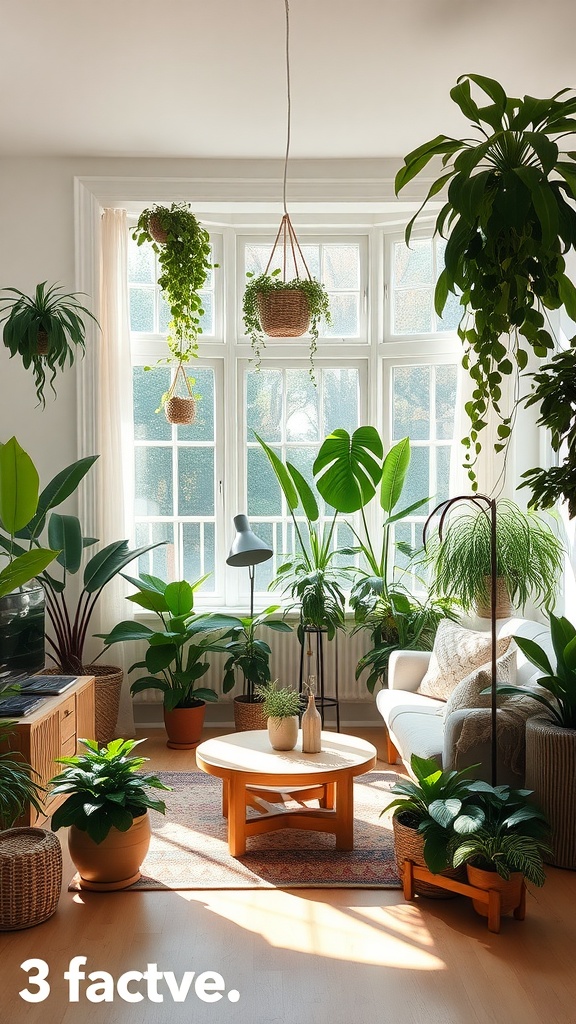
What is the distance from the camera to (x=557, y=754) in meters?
3.59

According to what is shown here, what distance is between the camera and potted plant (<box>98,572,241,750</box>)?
533 centimetres

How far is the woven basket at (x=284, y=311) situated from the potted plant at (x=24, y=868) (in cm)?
244

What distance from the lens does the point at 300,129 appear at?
16.5ft

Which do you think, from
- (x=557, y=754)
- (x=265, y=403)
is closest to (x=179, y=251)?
(x=265, y=403)

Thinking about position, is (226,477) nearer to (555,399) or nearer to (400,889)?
(400,889)

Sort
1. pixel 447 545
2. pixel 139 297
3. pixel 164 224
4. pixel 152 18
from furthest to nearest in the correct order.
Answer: pixel 139 297 → pixel 447 545 → pixel 164 224 → pixel 152 18

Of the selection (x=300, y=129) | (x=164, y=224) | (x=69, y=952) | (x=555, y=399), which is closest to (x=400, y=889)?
(x=69, y=952)

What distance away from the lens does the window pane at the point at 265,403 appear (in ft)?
20.2

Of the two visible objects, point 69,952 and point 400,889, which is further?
point 400,889

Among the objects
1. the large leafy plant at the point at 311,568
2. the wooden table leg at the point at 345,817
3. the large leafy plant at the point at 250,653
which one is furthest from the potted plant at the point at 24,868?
the large leafy plant at the point at 311,568

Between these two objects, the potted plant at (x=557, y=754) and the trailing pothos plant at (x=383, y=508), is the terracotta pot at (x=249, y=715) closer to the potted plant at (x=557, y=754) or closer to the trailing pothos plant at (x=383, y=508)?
the trailing pothos plant at (x=383, y=508)

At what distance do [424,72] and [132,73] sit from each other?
135 centimetres

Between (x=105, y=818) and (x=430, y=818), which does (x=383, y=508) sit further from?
(x=105, y=818)

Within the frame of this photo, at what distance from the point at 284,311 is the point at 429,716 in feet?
6.90
